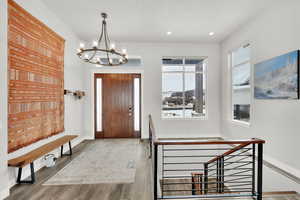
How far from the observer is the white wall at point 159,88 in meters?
5.02

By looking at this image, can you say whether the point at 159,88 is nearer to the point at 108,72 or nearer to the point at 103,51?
the point at 108,72

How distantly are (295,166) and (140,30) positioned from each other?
4.45 meters

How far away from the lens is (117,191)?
218 cm

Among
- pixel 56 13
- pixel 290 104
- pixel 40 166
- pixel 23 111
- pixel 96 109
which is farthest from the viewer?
pixel 96 109

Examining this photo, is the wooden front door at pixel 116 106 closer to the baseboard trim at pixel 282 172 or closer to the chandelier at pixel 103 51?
the chandelier at pixel 103 51

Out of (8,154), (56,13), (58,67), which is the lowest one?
(8,154)

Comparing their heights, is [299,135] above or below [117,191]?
above

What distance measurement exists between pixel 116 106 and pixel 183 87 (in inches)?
96.4

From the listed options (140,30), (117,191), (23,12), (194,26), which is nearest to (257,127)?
(194,26)

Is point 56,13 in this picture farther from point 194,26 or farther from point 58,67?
point 194,26

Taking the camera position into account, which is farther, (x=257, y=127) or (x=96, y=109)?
(x=96, y=109)

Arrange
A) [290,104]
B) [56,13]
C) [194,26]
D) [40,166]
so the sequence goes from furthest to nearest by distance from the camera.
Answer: [194,26]
[56,13]
[40,166]
[290,104]

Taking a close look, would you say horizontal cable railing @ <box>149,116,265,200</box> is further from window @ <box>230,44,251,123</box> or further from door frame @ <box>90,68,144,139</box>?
door frame @ <box>90,68,144,139</box>

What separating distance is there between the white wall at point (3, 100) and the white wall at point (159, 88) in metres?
2.93
